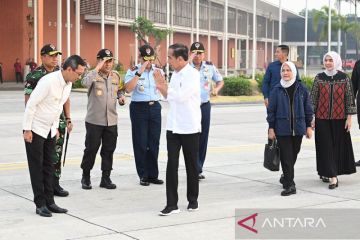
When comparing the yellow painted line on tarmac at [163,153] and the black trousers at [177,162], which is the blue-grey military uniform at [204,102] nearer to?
the black trousers at [177,162]

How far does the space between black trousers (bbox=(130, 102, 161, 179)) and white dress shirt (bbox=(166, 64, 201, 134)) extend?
5.75 feet

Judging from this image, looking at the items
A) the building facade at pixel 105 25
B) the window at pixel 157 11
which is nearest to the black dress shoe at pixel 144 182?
the building facade at pixel 105 25

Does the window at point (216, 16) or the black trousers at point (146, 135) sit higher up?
the window at point (216, 16)

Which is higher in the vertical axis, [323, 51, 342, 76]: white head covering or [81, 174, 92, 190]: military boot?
[323, 51, 342, 76]: white head covering

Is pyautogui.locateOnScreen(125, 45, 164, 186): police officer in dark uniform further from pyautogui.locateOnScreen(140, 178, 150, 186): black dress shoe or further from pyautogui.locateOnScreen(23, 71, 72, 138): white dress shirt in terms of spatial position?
pyautogui.locateOnScreen(23, 71, 72, 138): white dress shirt

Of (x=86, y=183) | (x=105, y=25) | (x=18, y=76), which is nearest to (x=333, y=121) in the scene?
(x=86, y=183)

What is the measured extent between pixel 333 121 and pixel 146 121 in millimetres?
2550

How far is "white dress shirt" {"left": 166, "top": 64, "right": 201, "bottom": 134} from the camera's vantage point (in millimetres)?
7832

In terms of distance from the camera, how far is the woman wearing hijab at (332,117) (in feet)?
31.4

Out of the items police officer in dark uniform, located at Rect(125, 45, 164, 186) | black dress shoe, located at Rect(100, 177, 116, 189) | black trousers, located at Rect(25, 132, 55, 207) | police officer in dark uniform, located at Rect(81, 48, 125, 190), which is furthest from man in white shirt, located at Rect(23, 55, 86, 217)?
police officer in dark uniform, located at Rect(125, 45, 164, 186)

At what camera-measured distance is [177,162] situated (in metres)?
7.95

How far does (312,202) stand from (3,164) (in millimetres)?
5391

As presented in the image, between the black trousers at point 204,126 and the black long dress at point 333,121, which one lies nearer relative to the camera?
the black long dress at point 333,121

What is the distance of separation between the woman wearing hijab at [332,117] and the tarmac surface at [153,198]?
0.27 metres
